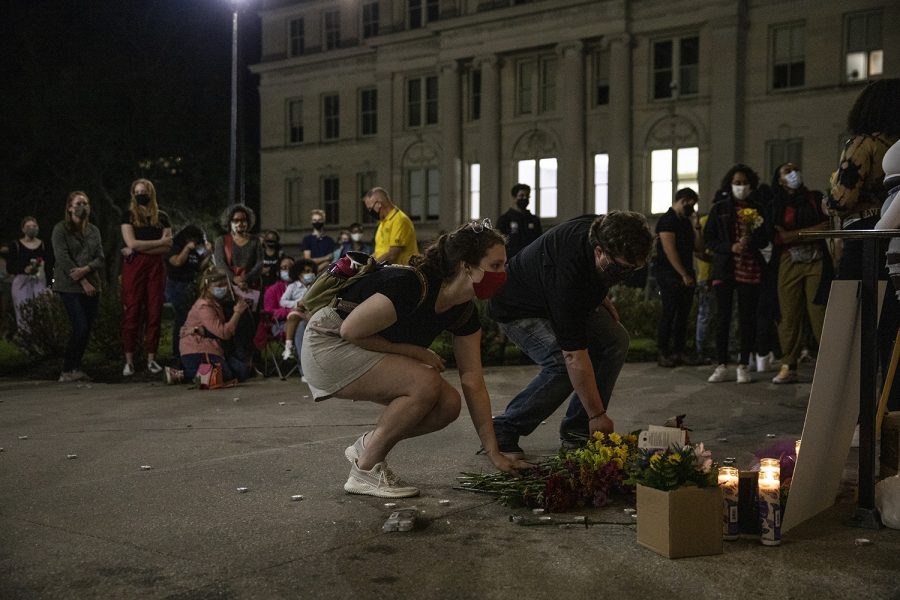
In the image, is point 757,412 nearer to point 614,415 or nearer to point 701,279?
point 614,415

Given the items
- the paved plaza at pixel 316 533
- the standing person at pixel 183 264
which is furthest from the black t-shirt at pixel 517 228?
the paved plaza at pixel 316 533

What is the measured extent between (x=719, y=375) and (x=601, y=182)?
2392cm

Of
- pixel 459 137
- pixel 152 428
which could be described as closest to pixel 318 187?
pixel 459 137

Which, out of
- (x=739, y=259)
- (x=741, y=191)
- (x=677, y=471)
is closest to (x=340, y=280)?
(x=677, y=471)

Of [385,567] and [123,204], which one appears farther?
[123,204]

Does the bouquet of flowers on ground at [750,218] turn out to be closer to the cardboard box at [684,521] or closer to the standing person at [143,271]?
the cardboard box at [684,521]

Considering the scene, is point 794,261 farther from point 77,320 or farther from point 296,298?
point 77,320

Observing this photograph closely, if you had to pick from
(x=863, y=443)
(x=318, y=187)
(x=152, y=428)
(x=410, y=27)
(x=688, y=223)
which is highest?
(x=410, y=27)

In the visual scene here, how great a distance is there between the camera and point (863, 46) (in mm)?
28031

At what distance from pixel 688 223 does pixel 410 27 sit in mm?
28591

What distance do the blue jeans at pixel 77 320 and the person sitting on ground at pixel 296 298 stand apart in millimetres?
2234

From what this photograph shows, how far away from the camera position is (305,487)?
5.31 meters

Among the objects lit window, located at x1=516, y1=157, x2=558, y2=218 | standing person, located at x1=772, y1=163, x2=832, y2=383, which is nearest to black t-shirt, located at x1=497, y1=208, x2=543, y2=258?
standing person, located at x1=772, y1=163, x2=832, y2=383

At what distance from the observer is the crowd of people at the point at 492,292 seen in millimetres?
4953
